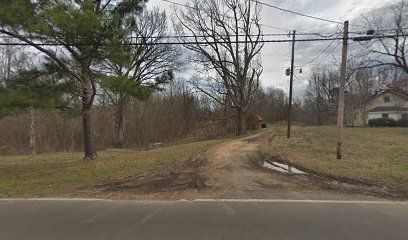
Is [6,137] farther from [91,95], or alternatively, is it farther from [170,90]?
[170,90]

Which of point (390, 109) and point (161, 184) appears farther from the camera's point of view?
point (390, 109)

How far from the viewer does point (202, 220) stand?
240 inches

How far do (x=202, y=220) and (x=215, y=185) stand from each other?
124 inches

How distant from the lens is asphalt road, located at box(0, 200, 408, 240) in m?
5.39

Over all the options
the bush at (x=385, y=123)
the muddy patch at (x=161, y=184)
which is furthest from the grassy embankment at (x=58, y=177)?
the bush at (x=385, y=123)

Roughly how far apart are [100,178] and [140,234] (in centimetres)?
606

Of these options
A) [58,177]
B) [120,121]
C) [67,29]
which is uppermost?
[67,29]

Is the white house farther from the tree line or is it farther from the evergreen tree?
the evergreen tree

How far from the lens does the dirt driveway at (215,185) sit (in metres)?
8.22

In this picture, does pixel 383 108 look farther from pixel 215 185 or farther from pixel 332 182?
pixel 215 185

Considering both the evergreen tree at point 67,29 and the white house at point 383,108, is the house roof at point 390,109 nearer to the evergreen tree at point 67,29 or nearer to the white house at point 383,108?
the white house at point 383,108

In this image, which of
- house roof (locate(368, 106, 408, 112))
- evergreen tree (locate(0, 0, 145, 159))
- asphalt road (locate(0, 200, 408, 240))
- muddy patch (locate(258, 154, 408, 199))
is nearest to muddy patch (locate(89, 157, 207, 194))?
asphalt road (locate(0, 200, 408, 240))

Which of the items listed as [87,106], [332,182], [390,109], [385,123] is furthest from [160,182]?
[390,109]

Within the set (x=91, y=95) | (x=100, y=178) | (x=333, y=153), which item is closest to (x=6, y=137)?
(x=91, y=95)
